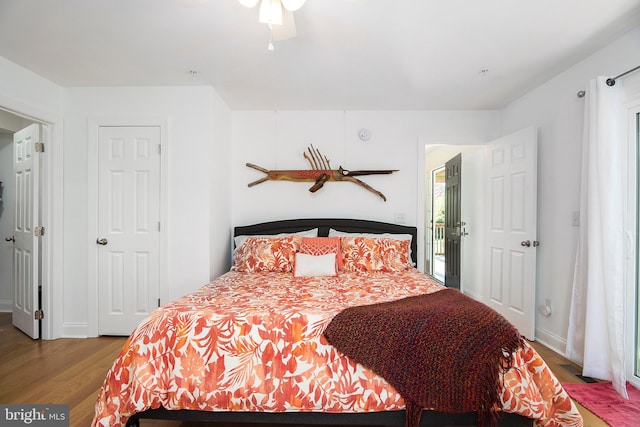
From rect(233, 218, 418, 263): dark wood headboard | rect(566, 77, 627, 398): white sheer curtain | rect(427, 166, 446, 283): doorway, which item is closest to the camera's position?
rect(566, 77, 627, 398): white sheer curtain

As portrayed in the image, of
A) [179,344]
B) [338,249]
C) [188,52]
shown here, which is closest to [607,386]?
[338,249]

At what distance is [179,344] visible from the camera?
1.57 meters

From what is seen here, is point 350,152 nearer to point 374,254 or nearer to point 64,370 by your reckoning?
point 374,254

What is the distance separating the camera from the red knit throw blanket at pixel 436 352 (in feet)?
4.65

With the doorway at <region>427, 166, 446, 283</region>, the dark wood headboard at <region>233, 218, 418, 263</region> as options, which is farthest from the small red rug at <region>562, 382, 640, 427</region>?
the doorway at <region>427, 166, 446, 283</region>

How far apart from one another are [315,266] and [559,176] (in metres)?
2.29

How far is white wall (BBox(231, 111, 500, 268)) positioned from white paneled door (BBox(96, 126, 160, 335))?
3.06ft

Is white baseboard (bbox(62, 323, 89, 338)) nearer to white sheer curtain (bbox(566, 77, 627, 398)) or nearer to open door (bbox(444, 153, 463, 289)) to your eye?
white sheer curtain (bbox(566, 77, 627, 398))

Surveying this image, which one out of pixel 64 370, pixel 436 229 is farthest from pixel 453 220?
pixel 64 370

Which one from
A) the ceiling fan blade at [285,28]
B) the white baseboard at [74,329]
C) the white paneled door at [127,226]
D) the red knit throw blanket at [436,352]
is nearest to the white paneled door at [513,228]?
the red knit throw blanket at [436,352]

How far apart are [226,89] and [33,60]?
1.51m

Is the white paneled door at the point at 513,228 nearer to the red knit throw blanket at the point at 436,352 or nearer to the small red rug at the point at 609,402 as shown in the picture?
the small red rug at the point at 609,402

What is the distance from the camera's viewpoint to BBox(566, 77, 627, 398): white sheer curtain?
214 centimetres

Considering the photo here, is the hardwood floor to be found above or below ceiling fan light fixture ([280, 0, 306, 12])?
below
